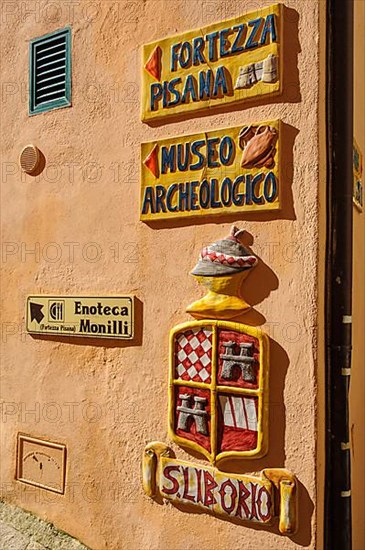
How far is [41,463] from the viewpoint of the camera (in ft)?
16.8

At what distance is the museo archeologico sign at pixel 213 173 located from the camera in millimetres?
4016

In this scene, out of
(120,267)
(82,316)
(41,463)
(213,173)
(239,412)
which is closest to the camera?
(239,412)

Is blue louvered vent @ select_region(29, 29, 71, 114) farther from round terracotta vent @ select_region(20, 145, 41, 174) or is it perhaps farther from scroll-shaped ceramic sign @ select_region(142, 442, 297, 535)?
scroll-shaped ceramic sign @ select_region(142, 442, 297, 535)

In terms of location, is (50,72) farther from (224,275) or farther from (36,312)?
(224,275)

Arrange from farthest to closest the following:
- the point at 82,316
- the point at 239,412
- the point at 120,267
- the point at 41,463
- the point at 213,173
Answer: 1. the point at 41,463
2. the point at 82,316
3. the point at 120,267
4. the point at 213,173
5. the point at 239,412

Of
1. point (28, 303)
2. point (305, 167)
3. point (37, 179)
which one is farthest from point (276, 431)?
point (37, 179)

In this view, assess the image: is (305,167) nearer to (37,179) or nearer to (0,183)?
(37,179)

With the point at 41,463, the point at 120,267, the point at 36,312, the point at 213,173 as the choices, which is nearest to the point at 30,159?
the point at 36,312

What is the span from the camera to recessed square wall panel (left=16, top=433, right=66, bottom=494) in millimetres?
4992

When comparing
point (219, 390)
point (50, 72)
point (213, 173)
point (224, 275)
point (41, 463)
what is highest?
point (50, 72)

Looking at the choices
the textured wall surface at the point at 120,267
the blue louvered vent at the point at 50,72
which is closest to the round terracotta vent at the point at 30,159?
the textured wall surface at the point at 120,267

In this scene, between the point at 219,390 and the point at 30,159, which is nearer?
the point at 219,390

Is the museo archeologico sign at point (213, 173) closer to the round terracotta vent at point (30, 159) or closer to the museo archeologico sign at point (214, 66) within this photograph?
the museo archeologico sign at point (214, 66)

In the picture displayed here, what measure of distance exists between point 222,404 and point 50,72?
2.82 m
